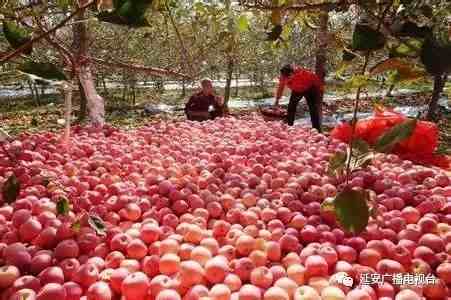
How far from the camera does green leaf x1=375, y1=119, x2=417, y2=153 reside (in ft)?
2.46

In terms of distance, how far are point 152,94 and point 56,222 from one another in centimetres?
2458

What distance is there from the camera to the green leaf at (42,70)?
81cm

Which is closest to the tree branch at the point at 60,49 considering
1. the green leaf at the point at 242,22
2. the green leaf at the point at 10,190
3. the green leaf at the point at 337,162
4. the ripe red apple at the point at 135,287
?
the green leaf at the point at 10,190

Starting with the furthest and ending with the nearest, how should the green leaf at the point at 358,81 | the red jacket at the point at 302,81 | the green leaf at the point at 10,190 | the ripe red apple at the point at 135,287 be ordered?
the red jacket at the point at 302,81 < the ripe red apple at the point at 135,287 < the green leaf at the point at 10,190 < the green leaf at the point at 358,81

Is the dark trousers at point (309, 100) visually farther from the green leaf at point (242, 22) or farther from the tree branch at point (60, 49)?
the tree branch at point (60, 49)

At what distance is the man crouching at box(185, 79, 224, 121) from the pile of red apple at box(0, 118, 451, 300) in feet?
12.9

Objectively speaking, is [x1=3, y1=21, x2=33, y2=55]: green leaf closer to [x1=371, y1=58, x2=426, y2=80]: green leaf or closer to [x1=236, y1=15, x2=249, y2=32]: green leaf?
[x1=371, y1=58, x2=426, y2=80]: green leaf

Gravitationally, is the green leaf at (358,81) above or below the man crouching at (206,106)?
above

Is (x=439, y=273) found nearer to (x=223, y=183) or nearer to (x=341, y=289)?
(x=341, y=289)

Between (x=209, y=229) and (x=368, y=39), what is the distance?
90.7 inches

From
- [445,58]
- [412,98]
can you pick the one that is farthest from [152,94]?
[445,58]

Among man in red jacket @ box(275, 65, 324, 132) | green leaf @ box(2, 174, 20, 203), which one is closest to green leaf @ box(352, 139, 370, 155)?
green leaf @ box(2, 174, 20, 203)

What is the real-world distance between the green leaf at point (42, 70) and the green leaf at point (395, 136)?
1.91ft

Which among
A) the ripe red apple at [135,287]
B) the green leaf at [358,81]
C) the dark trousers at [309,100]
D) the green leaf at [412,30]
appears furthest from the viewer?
the dark trousers at [309,100]
